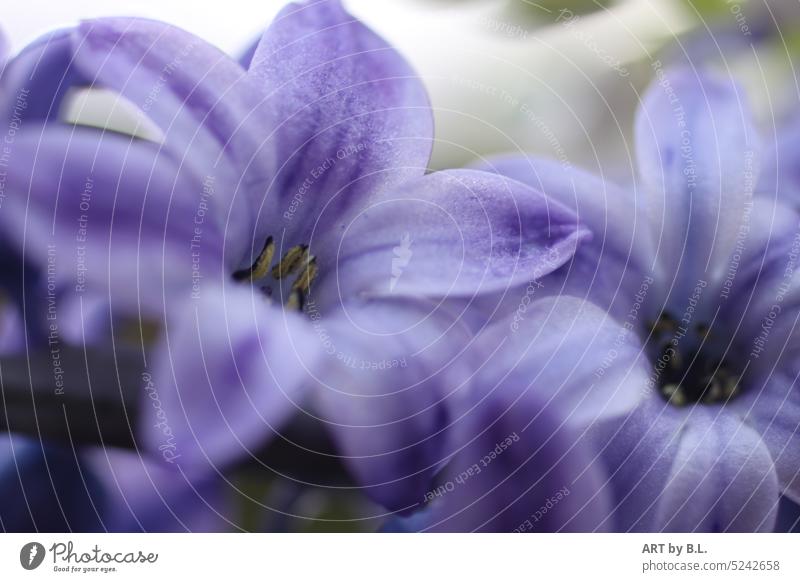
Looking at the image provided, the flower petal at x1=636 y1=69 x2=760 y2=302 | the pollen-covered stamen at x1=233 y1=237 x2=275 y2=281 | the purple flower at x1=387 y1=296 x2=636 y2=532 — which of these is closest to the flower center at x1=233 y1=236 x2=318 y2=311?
the pollen-covered stamen at x1=233 y1=237 x2=275 y2=281

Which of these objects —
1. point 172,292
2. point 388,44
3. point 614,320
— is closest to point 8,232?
point 172,292

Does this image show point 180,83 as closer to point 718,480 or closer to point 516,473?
point 516,473

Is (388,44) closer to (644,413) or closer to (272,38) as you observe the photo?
(272,38)

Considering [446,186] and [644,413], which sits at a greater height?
[446,186]

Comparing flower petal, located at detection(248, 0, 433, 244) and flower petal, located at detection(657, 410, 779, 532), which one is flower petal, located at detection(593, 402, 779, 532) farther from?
flower petal, located at detection(248, 0, 433, 244)
